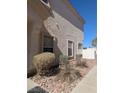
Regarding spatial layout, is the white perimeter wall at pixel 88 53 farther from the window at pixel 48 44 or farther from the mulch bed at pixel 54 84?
the mulch bed at pixel 54 84

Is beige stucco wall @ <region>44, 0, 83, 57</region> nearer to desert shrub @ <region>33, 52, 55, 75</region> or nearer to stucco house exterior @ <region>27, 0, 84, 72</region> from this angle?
stucco house exterior @ <region>27, 0, 84, 72</region>

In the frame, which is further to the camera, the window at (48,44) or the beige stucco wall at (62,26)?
the beige stucco wall at (62,26)

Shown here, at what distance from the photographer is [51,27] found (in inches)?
286

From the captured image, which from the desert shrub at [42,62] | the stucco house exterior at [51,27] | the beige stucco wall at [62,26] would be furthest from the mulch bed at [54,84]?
the beige stucco wall at [62,26]

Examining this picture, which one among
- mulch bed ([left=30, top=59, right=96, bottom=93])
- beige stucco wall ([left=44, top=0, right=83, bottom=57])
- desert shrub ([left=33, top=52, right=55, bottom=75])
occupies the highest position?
beige stucco wall ([left=44, top=0, right=83, bottom=57])

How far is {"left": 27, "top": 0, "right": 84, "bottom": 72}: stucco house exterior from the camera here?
18.0ft

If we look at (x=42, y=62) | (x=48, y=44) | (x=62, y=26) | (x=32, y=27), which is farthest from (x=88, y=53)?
(x=42, y=62)

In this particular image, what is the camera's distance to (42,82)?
15.6ft

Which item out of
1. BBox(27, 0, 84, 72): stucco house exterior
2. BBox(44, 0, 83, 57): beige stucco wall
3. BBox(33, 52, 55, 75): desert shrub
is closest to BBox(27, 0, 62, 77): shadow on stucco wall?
BBox(27, 0, 84, 72): stucco house exterior

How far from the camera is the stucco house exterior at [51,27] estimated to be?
547 cm
